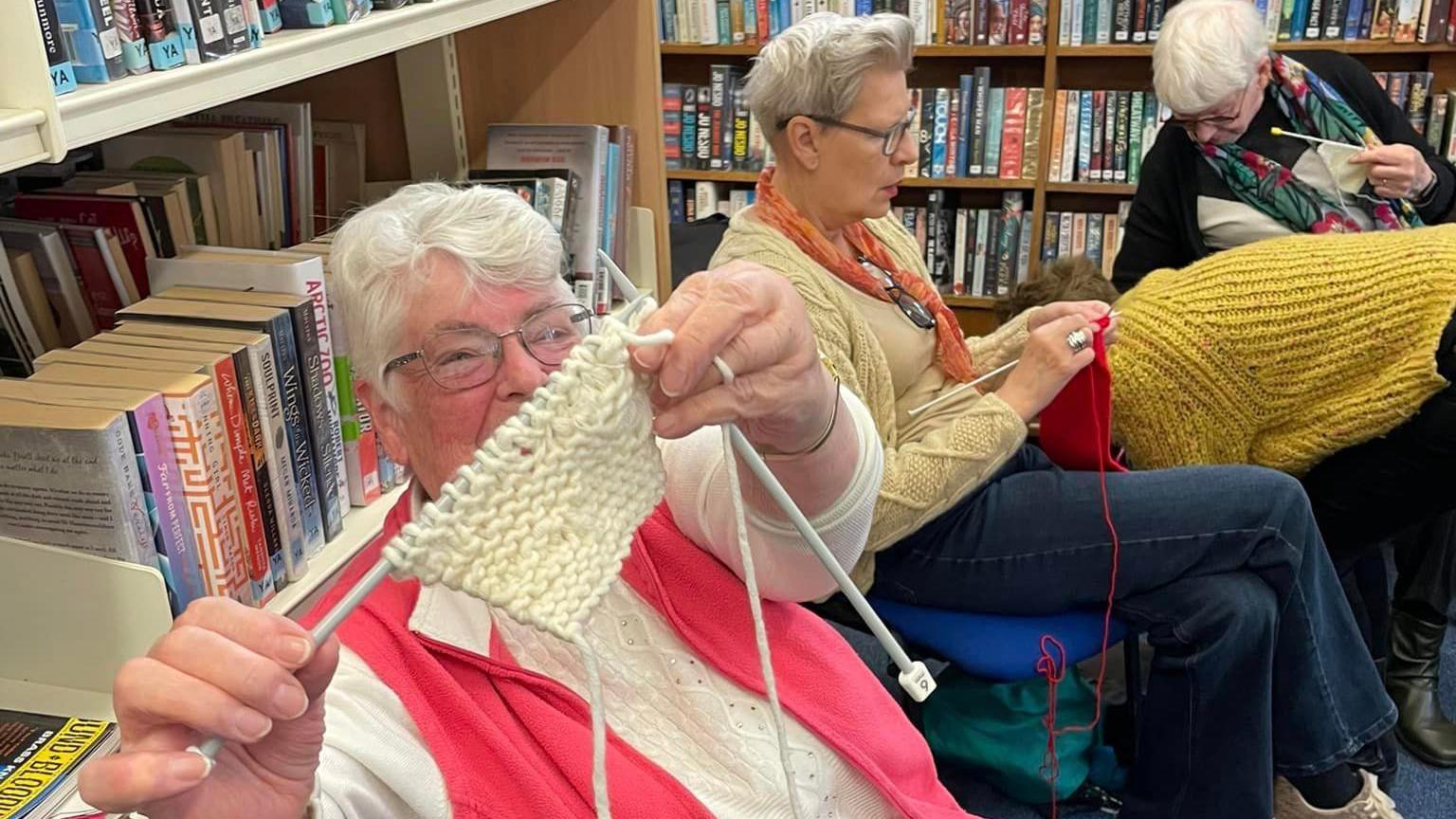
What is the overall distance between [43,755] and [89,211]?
56 cm

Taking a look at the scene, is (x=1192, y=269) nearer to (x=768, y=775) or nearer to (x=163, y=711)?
(x=768, y=775)

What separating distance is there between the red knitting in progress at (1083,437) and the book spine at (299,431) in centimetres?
102

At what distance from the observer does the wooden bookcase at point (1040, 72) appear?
298 centimetres

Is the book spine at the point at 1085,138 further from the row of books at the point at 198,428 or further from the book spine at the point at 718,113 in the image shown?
the row of books at the point at 198,428

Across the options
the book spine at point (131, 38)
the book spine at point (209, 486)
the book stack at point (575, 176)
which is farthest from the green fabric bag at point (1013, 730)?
the book spine at point (131, 38)

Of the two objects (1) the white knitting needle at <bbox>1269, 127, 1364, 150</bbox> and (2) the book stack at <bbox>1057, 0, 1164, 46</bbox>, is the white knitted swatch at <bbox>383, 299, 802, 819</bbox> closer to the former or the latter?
(1) the white knitting needle at <bbox>1269, 127, 1364, 150</bbox>

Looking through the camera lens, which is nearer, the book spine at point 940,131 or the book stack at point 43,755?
the book stack at point 43,755

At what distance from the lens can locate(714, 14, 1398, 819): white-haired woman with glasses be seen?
1.66 meters

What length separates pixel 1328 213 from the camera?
227 cm

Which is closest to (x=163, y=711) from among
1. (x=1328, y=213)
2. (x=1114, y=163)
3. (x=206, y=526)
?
(x=206, y=526)

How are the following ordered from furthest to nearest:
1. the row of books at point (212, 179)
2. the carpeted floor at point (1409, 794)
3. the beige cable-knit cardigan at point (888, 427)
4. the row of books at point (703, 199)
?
the row of books at point (703, 199)
the carpeted floor at point (1409, 794)
the beige cable-knit cardigan at point (888, 427)
the row of books at point (212, 179)

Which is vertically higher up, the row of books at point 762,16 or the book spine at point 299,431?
the row of books at point 762,16

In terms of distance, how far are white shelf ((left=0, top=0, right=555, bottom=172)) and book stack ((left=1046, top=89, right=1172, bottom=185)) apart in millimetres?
2235

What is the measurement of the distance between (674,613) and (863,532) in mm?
196
